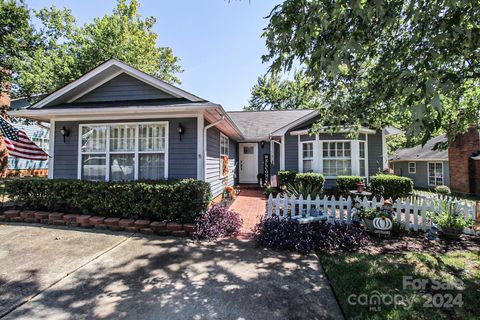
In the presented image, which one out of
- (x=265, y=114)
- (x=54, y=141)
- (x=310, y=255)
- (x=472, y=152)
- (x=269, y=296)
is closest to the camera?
(x=269, y=296)

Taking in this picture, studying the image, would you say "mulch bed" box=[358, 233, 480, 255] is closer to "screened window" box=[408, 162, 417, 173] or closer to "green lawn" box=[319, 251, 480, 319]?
"green lawn" box=[319, 251, 480, 319]

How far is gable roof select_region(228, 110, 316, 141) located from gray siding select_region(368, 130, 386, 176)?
428cm

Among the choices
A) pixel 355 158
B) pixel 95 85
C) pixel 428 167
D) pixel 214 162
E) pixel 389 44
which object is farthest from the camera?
pixel 428 167

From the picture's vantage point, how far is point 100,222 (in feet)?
18.2

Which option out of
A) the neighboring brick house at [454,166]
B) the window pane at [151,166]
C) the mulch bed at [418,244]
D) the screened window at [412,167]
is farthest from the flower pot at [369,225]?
the screened window at [412,167]

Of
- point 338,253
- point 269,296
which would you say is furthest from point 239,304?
point 338,253

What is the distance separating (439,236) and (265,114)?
14.1 metres

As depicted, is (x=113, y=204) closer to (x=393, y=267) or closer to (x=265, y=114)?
(x=393, y=267)

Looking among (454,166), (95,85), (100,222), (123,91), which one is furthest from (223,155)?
(454,166)

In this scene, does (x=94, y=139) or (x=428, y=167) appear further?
(x=428, y=167)

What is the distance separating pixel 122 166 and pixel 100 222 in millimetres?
1930

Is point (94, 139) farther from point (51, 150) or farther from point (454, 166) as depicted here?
point (454, 166)

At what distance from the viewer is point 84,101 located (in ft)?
24.2

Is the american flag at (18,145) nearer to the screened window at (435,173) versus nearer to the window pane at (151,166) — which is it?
the window pane at (151,166)
